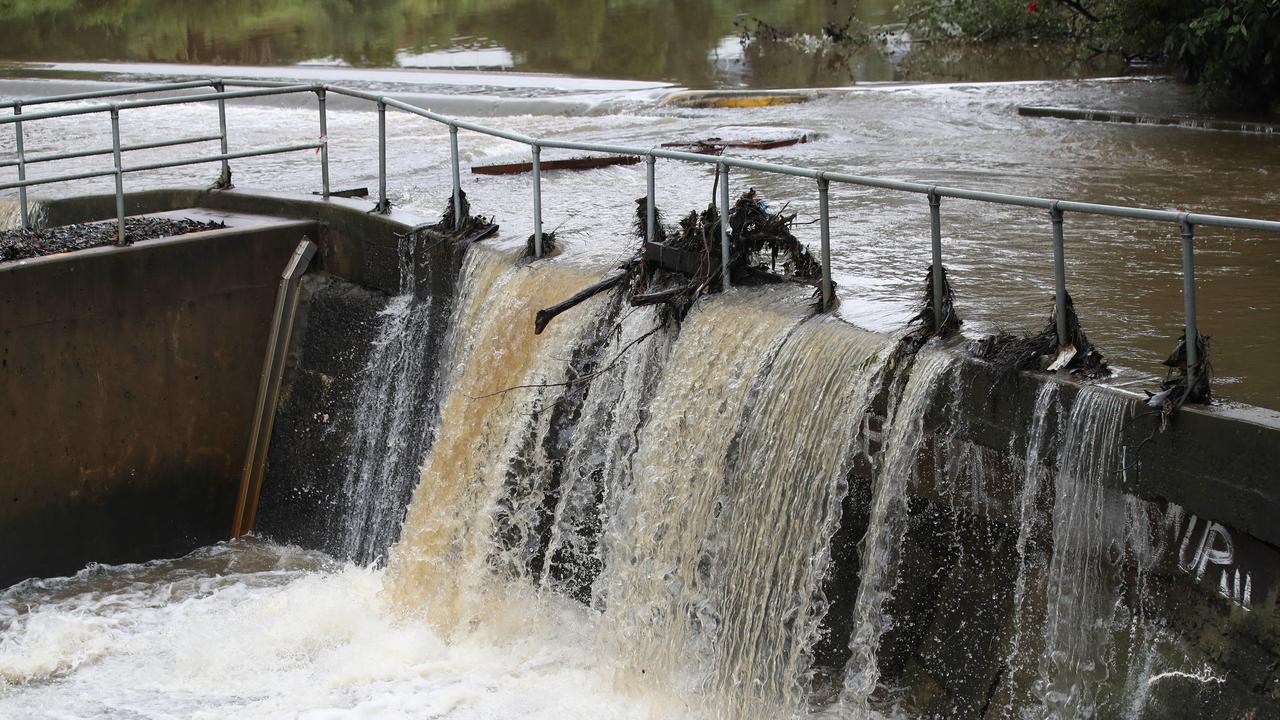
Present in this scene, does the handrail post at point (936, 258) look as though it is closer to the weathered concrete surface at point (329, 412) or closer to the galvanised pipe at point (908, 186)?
the galvanised pipe at point (908, 186)

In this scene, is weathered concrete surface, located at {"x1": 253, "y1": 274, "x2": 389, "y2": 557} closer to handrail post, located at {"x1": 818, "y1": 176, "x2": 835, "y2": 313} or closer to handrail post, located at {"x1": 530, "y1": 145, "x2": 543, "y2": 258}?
handrail post, located at {"x1": 530, "y1": 145, "x2": 543, "y2": 258}

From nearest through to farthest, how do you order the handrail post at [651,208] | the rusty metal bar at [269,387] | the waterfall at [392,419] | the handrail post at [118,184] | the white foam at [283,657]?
the handrail post at [651,208], the white foam at [283,657], the handrail post at [118,184], the waterfall at [392,419], the rusty metal bar at [269,387]

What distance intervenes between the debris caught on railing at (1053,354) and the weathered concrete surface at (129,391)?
6.22 m

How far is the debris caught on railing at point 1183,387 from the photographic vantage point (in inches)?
209

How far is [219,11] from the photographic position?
1336 inches

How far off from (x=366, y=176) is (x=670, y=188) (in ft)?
9.84

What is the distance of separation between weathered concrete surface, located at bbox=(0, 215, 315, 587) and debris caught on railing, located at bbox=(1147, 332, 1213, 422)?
275 inches

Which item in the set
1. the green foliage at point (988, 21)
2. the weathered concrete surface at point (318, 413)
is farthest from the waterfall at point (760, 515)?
the green foliage at point (988, 21)

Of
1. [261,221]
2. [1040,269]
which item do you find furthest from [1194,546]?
[261,221]

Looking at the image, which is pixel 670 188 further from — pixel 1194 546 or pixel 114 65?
pixel 114 65

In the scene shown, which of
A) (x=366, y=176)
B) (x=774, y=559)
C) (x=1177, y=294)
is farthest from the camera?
(x=366, y=176)

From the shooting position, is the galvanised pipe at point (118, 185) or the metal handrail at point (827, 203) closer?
the metal handrail at point (827, 203)

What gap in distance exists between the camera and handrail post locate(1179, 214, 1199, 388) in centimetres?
507

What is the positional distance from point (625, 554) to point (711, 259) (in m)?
1.65
